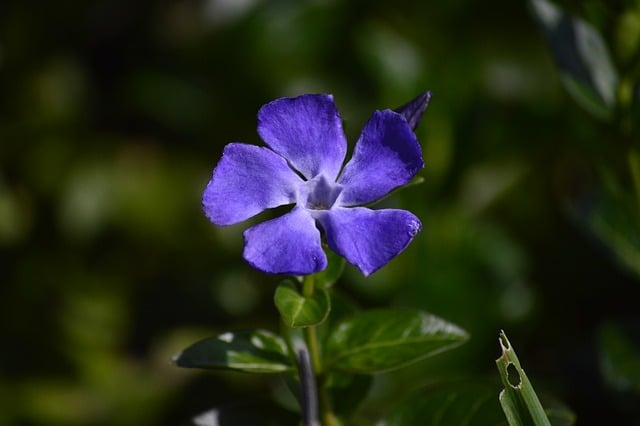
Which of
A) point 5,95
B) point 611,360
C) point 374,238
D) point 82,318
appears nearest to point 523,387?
point 374,238

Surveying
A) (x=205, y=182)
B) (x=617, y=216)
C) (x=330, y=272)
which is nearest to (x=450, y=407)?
(x=330, y=272)

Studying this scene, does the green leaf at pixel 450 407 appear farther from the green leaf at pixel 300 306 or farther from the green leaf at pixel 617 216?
the green leaf at pixel 617 216

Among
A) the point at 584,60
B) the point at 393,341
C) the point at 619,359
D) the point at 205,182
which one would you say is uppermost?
the point at 205,182

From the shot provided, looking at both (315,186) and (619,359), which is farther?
(619,359)

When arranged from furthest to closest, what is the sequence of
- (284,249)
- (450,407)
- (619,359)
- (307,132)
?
(619,359)
(450,407)
(307,132)
(284,249)

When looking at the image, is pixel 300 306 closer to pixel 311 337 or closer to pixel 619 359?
pixel 311 337

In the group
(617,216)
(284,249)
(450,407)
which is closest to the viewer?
(284,249)

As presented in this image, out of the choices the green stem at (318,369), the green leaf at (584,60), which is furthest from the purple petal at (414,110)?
the green leaf at (584,60)

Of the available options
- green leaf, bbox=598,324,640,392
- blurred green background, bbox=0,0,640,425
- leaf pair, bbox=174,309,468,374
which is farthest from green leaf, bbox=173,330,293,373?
blurred green background, bbox=0,0,640,425
